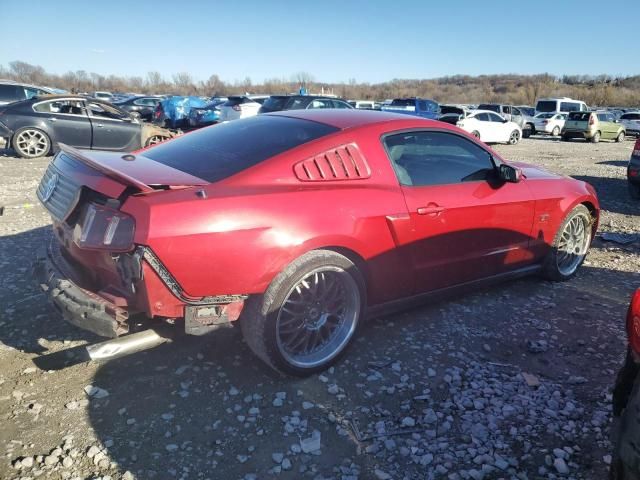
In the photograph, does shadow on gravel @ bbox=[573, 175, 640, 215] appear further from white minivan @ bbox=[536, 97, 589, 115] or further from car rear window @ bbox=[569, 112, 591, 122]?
white minivan @ bbox=[536, 97, 589, 115]

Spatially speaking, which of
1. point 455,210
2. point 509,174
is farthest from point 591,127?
point 455,210

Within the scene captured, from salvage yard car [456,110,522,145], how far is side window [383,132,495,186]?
50.0 feet

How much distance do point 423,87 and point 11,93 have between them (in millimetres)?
89002

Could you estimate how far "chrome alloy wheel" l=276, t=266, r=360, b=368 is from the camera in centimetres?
275

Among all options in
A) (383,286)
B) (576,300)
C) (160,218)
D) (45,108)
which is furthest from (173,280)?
(45,108)

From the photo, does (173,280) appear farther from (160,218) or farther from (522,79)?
(522,79)

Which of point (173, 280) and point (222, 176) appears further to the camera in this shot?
point (222, 176)

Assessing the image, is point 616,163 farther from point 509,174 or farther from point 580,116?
point 509,174

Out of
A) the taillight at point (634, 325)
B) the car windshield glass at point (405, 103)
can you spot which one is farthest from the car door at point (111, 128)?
the car windshield glass at point (405, 103)

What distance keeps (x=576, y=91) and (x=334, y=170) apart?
212 feet

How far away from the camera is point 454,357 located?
3105 mm

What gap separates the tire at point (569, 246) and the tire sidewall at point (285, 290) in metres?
2.38

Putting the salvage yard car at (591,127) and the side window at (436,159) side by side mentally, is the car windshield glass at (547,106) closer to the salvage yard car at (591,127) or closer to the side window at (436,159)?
the salvage yard car at (591,127)

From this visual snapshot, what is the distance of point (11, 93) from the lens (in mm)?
12516
